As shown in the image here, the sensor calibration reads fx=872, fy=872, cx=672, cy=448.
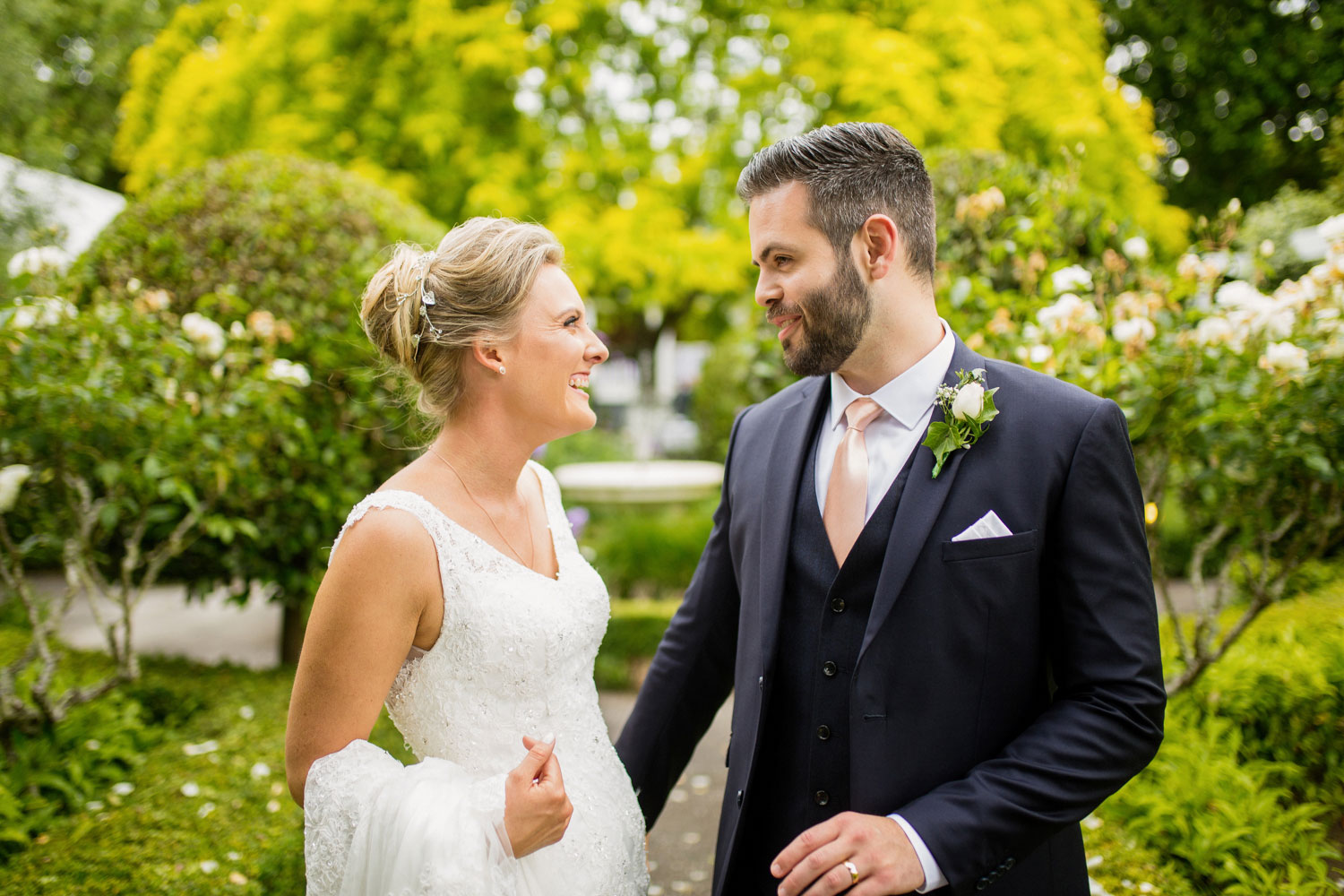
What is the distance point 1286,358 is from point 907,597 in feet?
8.07

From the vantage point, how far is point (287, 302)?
15.5 ft

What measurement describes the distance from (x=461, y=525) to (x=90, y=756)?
113 inches

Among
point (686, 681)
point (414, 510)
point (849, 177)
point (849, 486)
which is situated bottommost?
point (686, 681)

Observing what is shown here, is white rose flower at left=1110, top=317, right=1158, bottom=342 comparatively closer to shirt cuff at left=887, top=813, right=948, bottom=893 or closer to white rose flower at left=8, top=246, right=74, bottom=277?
shirt cuff at left=887, top=813, right=948, bottom=893

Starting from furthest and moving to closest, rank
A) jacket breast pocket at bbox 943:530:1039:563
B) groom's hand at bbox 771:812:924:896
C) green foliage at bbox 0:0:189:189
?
green foliage at bbox 0:0:189:189
jacket breast pocket at bbox 943:530:1039:563
groom's hand at bbox 771:812:924:896

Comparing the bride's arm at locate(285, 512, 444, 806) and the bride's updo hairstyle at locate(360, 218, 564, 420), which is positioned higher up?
the bride's updo hairstyle at locate(360, 218, 564, 420)

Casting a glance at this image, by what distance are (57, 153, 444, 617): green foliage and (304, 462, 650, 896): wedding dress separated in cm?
282

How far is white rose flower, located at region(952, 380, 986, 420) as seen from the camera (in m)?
1.68

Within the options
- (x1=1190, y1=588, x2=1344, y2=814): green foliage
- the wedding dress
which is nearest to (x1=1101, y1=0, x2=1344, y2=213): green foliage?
(x1=1190, y1=588, x2=1344, y2=814): green foliage

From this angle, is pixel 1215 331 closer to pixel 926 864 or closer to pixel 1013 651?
pixel 1013 651

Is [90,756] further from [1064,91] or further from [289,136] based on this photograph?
[1064,91]

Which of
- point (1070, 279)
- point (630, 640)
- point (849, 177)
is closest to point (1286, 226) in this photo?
point (1070, 279)

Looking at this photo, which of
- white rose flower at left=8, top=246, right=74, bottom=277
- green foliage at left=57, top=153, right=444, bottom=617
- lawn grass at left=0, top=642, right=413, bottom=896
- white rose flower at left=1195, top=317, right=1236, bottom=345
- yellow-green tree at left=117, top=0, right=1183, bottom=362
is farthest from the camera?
yellow-green tree at left=117, top=0, right=1183, bottom=362

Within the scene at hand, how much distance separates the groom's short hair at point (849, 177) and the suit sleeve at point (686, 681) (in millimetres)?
687
